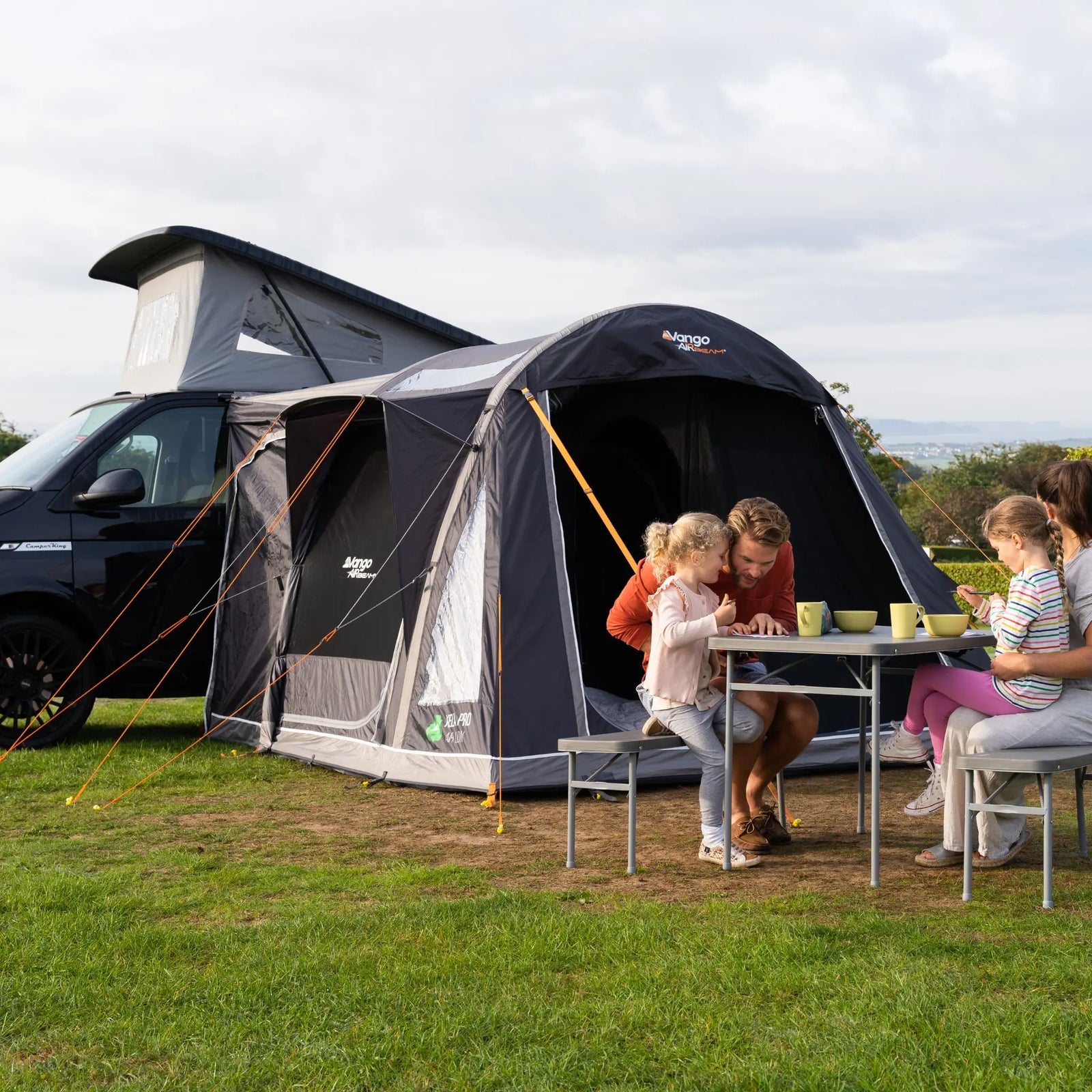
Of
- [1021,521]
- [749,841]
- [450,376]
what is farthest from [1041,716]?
[450,376]

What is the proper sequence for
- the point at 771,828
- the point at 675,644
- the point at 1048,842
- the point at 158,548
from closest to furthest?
the point at 1048,842 < the point at 675,644 < the point at 771,828 < the point at 158,548

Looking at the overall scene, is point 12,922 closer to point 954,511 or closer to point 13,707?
point 13,707

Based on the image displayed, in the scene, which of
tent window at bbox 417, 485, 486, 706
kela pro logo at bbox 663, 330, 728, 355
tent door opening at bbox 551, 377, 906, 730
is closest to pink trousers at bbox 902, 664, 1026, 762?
tent window at bbox 417, 485, 486, 706

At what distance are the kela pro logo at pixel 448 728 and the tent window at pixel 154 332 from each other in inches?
145

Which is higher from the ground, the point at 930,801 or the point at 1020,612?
the point at 1020,612

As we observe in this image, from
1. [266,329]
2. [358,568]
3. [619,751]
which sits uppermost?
[266,329]

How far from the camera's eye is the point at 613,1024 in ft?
10.7

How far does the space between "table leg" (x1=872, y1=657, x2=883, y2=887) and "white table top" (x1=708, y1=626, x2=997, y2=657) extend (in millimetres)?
94

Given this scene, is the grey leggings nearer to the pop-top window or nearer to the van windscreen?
the van windscreen

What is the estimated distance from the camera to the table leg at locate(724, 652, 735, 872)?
4914 millimetres

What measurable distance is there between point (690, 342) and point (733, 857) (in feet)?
9.80

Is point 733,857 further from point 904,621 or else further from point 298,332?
point 298,332

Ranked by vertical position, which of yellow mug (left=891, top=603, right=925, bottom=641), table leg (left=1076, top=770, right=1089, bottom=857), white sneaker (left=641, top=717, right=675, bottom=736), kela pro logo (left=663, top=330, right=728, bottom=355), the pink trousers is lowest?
table leg (left=1076, top=770, right=1089, bottom=857)

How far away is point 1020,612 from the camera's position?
4629 millimetres
